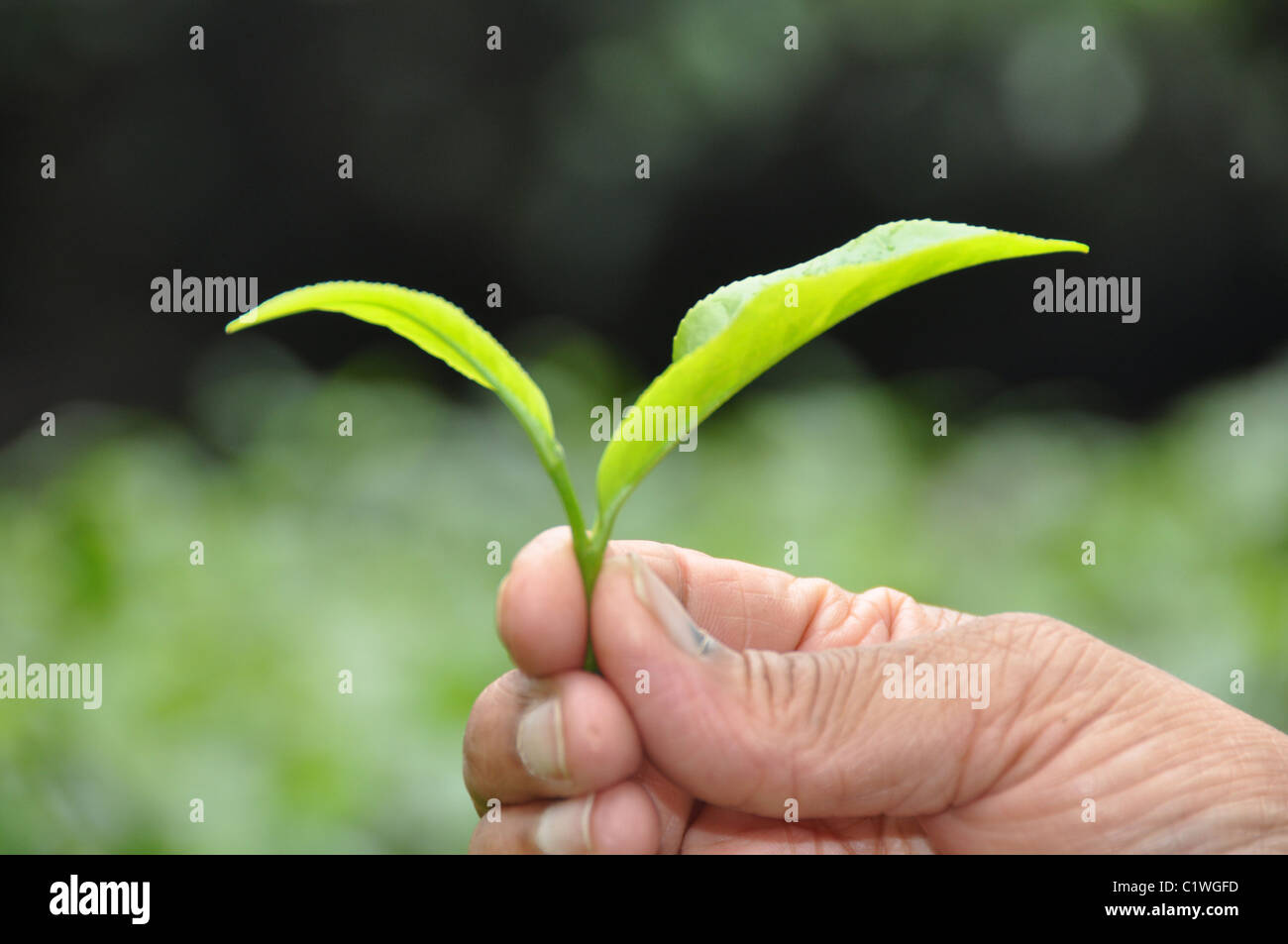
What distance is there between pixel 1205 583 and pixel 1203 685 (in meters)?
0.32

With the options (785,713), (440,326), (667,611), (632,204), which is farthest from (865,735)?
(632,204)

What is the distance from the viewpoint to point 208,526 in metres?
2.25

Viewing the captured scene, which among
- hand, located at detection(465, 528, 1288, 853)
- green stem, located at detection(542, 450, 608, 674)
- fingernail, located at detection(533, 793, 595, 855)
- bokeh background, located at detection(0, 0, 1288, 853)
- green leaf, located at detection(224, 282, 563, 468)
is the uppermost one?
bokeh background, located at detection(0, 0, 1288, 853)

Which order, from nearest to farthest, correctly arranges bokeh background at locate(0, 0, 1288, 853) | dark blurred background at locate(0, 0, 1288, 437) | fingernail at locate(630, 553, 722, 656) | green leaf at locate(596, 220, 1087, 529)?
1. green leaf at locate(596, 220, 1087, 529)
2. fingernail at locate(630, 553, 722, 656)
3. bokeh background at locate(0, 0, 1288, 853)
4. dark blurred background at locate(0, 0, 1288, 437)

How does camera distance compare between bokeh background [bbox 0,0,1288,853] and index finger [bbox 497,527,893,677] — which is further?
bokeh background [bbox 0,0,1288,853]

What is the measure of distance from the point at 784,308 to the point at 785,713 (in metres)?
0.35

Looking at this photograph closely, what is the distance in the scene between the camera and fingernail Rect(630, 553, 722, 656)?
82 cm

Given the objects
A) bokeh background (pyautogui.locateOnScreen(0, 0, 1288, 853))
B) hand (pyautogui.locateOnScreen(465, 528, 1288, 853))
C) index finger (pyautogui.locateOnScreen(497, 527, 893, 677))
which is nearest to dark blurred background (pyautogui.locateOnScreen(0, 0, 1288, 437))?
bokeh background (pyautogui.locateOnScreen(0, 0, 1288, 853))

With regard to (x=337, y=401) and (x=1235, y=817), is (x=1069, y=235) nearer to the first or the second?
(x=337, y=401)

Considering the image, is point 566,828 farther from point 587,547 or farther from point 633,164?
point 633,164

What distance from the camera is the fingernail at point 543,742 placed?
86 centimetres

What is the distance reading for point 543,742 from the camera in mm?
880

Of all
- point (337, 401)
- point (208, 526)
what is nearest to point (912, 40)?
point (337, 401)

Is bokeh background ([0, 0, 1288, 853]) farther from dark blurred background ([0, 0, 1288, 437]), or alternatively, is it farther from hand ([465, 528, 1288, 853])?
hand ([465, 528, 1288, 853])
